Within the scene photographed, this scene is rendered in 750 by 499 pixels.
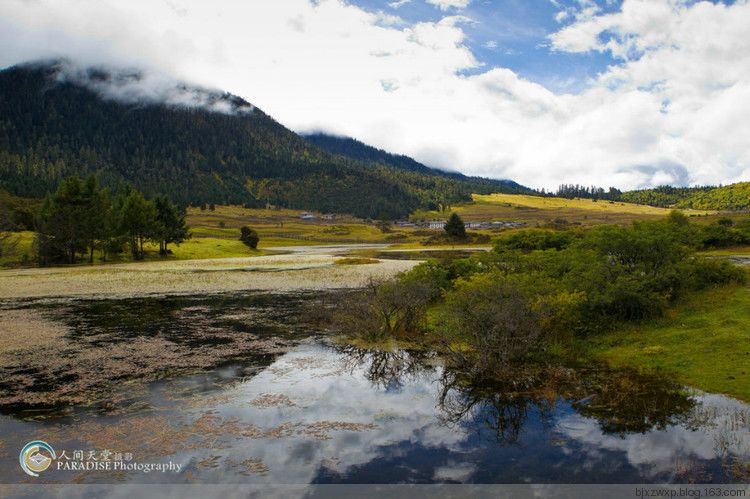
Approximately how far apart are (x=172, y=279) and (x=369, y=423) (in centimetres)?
5154

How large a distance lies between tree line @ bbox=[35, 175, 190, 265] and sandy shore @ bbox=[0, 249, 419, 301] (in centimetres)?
680

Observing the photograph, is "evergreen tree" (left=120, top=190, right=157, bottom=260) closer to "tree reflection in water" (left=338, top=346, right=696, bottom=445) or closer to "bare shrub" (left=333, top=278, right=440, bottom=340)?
Result: "bare shrub" (left=333, top=278, right=440, bottom=340)

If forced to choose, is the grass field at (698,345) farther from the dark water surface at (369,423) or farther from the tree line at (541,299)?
the dark water surface at (369,423)

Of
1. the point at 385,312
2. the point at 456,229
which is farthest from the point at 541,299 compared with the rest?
the point at 456,229

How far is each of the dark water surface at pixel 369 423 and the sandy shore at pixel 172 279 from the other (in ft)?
76.0

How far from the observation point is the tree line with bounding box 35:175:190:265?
77.4 m

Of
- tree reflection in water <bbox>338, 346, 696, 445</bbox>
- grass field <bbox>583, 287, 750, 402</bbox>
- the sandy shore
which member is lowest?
the sandy shore

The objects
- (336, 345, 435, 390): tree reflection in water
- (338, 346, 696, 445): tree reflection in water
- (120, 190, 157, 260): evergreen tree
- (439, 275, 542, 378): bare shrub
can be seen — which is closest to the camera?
(338, 346, 696, 445): tree reflection in water

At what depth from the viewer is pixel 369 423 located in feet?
52.5

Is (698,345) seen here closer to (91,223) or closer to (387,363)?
(387,363)

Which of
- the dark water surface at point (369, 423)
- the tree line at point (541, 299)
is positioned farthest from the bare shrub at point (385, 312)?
the dark water surface at point (369, 423)

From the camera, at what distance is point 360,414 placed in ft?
55.3

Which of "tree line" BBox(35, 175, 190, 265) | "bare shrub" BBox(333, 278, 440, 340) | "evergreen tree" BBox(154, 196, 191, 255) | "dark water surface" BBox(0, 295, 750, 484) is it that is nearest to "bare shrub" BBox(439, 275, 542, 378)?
"dark water surface" BBox(0, 295, 750, 484)

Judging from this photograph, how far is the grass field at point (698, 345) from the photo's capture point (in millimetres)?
18875
